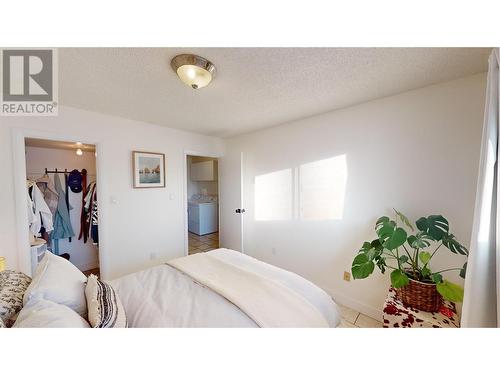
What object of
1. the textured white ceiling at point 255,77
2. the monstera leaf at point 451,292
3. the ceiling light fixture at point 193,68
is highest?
the textured white ceiling at point 255,77

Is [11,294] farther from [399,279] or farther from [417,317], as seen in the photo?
[417,317]

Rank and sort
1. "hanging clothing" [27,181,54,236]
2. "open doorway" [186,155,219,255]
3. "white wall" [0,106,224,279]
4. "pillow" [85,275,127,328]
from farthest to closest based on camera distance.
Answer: "open doorway" [186,155,219,255] → "hanging clothing" [27,181,54,236] → "white wall" [0,106,224,279] → "pillow" [85,275,127,328]

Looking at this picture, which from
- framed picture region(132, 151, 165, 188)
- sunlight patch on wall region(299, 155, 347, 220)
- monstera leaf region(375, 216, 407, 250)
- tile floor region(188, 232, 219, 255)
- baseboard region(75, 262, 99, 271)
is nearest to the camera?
monstera leaf region(375, 216, 407, 250)

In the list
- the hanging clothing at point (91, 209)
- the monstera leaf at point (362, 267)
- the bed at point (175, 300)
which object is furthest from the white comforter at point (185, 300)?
the hanging clothing at point (91, 209)

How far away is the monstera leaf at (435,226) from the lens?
1.35 meters

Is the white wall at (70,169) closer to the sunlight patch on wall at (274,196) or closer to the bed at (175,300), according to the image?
the bed at (175,300)

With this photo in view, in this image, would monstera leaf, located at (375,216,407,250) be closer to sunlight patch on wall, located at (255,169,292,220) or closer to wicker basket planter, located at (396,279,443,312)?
wicker basket planter, located at (396,279,443,312)

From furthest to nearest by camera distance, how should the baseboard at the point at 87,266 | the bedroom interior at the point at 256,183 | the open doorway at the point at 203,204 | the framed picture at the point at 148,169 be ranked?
1. the open doorway at the point at 203,204
2. the baseboard at the point at 87,266
3. the framed picture at the point at 148,169
4. the bedroom interior at the point at 256,183

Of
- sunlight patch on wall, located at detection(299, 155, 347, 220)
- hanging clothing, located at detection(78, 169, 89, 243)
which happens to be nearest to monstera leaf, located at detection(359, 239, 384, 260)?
sunlight patch on wall, located at detection(299, 155, 347, 220)

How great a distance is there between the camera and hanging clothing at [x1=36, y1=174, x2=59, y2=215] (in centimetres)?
258

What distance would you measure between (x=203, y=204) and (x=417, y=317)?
4218 millimetres
